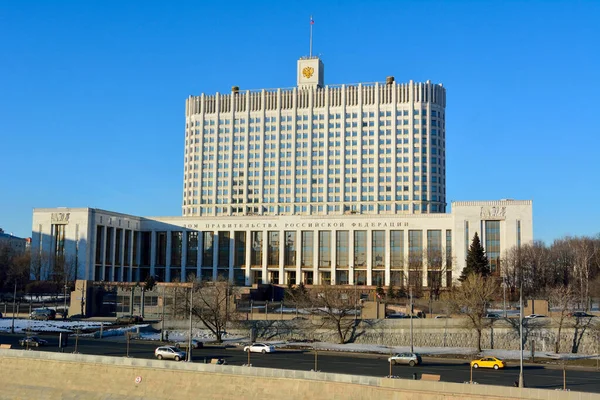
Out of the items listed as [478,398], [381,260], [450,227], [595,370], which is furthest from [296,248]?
[478,398]

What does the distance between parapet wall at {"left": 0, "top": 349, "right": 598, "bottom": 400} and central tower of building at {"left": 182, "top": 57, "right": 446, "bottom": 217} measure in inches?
4800

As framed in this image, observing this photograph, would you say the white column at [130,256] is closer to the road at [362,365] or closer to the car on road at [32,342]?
the road at [362,365]

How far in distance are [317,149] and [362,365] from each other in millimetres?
127128

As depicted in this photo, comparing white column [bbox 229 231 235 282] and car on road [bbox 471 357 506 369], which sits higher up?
white column [bbox 229 231 235 282]

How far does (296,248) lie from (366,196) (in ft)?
95.7

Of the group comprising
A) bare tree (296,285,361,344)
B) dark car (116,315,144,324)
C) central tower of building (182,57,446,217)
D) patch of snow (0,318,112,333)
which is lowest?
patch of snow (0,318,112,333)

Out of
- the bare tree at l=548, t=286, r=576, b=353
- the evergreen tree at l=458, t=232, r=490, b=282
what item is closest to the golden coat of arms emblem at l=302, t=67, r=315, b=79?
the evergreen tree at l=458, t=232, r=490, b=282

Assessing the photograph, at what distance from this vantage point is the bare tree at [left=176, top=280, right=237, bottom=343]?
82.2 m

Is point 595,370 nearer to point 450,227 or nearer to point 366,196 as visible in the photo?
point 450,227

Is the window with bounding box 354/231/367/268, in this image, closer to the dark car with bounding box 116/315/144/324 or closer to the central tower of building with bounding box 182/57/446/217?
the central tower of building with bounding box 182/57/446/217

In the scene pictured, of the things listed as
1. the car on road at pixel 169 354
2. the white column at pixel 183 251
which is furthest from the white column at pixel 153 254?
the car on road at pixel 169 354

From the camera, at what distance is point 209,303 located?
8488cm

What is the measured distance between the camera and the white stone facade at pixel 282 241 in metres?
143

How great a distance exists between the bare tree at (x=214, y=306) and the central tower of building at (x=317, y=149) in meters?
94.0
